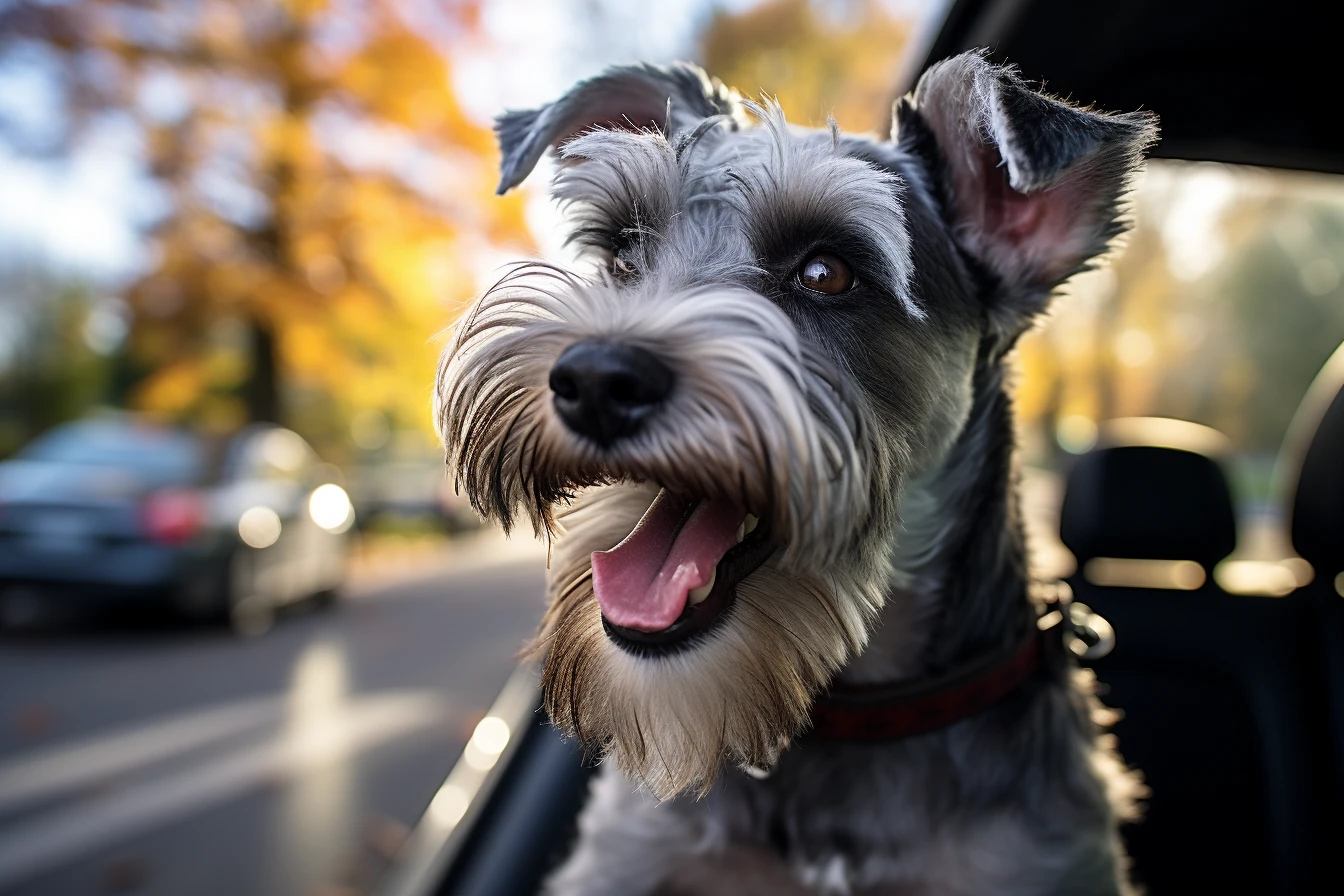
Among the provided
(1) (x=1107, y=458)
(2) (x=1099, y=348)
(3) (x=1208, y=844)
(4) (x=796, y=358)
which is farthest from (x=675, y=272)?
(2) (x=1099, y=348)

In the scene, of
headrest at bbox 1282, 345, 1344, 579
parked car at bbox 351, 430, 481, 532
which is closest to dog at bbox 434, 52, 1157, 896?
headrest at bbox 1282, 345, 1344, 579

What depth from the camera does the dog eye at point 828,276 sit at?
2031 mm

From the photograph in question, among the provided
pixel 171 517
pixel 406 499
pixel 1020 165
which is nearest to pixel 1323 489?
pixel 1020 165

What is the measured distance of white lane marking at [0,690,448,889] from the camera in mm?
5043

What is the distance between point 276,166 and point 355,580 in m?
6.67

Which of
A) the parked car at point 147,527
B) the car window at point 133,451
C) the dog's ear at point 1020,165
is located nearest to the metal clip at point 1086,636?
the dog's ear at point 1020,165

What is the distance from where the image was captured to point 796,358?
6.02 ft

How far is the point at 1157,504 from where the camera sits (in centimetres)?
327

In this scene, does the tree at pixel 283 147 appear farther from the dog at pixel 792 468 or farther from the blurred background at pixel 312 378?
the dog at pixel 792 468

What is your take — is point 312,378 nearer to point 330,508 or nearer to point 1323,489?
point 330,508

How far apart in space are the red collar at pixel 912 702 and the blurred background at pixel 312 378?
1.54 feet

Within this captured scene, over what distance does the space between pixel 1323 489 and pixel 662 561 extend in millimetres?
2501

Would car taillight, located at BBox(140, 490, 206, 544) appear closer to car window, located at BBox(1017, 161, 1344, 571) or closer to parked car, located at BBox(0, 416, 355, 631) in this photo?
parked car, located at BBox(0, 416, 355, 631)

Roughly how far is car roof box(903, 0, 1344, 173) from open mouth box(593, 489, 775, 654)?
49.1 inches
